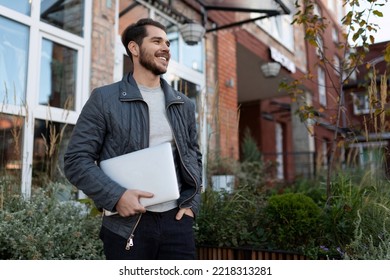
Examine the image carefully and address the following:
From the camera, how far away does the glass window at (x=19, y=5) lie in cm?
363

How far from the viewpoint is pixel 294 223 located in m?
2.80

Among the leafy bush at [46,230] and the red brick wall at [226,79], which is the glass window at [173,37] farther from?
the leafy bush at [46,230]

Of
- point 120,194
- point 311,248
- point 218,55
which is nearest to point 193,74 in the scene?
point 218,55

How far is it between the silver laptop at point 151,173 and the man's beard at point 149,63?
0.40 m

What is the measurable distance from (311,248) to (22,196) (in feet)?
7.43

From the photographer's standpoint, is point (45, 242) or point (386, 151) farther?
point (386, 151)

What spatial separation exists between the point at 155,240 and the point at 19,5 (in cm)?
327

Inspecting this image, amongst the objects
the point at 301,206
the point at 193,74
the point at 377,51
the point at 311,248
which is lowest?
the point at 311,248

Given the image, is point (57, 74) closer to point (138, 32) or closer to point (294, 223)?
point (138, 32)

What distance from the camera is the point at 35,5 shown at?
387 cm

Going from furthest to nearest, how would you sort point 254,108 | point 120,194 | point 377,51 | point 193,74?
point 254,108, point 193,74, point 377,51, point 120,194

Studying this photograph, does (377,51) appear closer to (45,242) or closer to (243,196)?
(243,196)

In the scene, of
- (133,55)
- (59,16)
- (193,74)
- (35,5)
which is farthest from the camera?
(193,74)


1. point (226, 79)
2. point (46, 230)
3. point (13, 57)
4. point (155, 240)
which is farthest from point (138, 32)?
point (226, 79)
